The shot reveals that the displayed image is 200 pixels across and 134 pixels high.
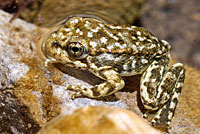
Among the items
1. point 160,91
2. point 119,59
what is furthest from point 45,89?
point 160,91

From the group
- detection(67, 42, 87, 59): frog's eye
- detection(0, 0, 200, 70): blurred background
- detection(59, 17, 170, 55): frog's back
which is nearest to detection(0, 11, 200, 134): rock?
detection(67, 42, 87, 59): frog's eye

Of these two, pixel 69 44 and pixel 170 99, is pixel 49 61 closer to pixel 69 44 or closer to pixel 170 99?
pixel 69 44

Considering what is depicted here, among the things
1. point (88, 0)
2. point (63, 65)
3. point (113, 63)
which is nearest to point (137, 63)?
point (113, 63)

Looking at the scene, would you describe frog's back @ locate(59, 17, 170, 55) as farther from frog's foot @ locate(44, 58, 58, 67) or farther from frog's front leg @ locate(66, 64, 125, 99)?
frog's foot @ locate(44, 58, 58, 67)

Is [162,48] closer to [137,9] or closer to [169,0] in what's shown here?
[137,9]

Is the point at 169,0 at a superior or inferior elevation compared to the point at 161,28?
superior

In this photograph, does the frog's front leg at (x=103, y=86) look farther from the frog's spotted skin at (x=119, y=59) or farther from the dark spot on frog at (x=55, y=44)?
the dark spot on frog at (x=55, y=44)
